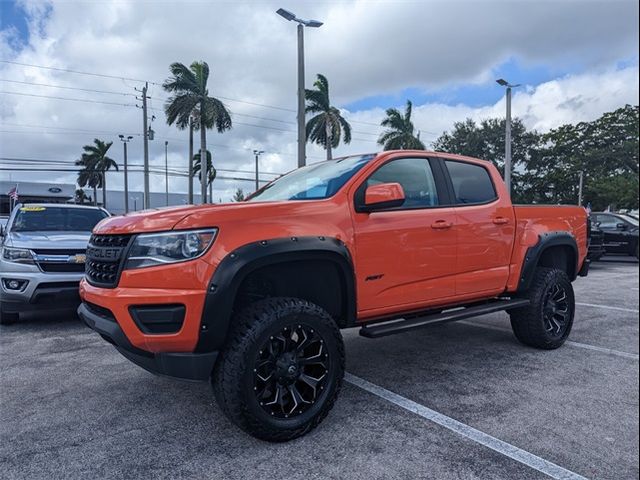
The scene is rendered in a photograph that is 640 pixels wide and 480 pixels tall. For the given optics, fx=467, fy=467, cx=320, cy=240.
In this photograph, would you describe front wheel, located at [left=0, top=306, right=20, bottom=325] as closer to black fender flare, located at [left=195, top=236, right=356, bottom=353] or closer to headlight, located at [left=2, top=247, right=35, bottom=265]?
headlight, located at [left=2, top=247, right=35, bottom=265]

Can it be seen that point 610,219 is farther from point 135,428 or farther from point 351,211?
point 135,428

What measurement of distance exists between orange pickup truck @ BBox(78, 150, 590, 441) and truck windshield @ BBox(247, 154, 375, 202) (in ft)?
0.06

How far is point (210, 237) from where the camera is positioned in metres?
2.77

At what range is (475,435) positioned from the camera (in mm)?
2910

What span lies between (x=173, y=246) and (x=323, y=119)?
29.3 metres

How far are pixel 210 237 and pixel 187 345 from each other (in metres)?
0.64

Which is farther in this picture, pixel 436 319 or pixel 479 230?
pixel 479 230

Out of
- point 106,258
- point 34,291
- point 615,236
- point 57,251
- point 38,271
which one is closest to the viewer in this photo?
point 106,258

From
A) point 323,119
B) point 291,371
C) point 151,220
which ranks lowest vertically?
point 291,371

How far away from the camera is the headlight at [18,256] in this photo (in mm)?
5750

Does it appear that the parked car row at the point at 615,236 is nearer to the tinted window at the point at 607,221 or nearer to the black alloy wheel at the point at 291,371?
the tinted window at the point at 607,221

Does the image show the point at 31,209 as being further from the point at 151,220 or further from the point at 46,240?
the point at 151,220

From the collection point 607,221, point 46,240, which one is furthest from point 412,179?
point 607,221

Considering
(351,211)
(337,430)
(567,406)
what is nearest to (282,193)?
(351,211)
